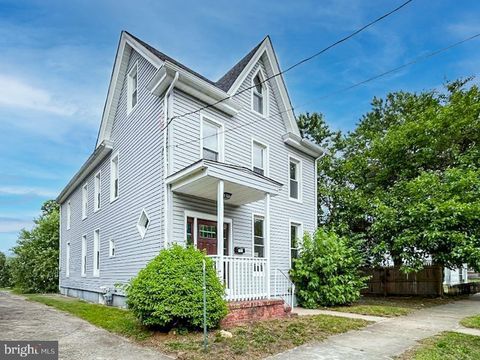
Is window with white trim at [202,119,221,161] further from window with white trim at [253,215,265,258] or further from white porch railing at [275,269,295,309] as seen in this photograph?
white porch railing at [275,269,295,309]

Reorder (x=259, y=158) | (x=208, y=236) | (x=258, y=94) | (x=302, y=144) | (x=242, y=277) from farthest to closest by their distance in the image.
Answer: (x=302, y=144), (x=258, y=94), (x=259, y=158), (x=208, y=236), (x=242, y=277)

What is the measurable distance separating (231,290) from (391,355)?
13.6ft

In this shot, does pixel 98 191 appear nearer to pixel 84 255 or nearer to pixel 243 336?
pixel 84 255

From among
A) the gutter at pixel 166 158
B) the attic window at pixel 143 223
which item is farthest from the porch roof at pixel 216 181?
the attic window at pixel 143 223

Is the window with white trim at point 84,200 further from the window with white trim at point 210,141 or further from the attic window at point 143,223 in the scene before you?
the window with white trim at point 210,141

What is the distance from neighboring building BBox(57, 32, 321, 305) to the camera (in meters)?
10.2

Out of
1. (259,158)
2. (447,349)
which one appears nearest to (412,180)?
(259,158)

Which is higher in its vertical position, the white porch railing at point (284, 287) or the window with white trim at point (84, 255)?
the window with white trim at point (84, 255)

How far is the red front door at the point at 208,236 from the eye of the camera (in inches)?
433

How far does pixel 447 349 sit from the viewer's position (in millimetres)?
6539

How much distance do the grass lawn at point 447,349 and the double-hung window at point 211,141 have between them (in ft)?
23.6

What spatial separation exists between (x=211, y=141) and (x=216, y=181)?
244 centimetres

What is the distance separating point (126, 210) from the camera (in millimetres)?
12617

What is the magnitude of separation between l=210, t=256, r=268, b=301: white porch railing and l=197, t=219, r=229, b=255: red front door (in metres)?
1.38
